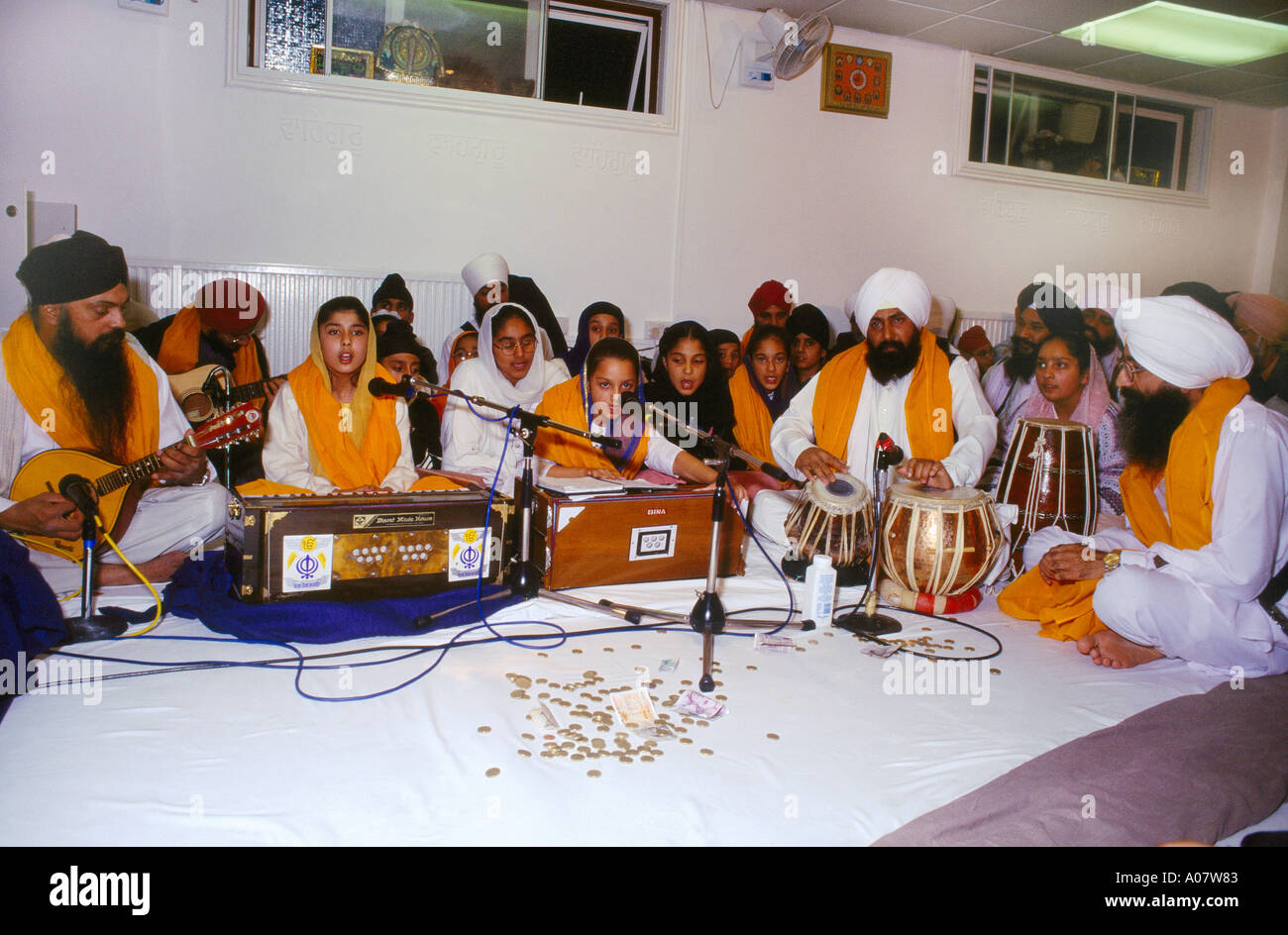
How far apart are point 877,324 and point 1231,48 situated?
4.98 m

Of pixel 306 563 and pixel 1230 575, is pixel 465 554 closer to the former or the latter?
pixel 306 563

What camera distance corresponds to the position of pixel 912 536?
2.87m

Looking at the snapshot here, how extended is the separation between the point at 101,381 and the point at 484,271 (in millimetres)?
2228

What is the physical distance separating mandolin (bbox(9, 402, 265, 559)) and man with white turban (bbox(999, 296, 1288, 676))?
8.32 feet

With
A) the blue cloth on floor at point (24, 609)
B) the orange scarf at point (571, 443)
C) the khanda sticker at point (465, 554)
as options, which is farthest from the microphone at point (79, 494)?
the orange scarf at point (571, 443)

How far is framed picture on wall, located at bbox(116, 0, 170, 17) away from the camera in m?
4.50

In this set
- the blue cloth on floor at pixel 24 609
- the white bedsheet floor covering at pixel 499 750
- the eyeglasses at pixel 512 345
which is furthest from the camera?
the eyeglasses at pixel 512 345

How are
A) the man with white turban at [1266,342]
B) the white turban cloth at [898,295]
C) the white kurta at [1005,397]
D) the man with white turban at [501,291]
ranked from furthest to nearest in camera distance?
the man with white turban at [501,291], the man with white turban at [1266,342], the white kurta at [1005,397], the white turban cloth at [898,295]

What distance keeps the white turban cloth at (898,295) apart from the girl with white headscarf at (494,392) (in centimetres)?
141

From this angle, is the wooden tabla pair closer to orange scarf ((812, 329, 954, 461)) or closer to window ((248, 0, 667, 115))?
orange scarf ((812, 329, 954, 461))

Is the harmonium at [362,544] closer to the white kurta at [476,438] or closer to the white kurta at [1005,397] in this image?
the white kurta at [476,438]

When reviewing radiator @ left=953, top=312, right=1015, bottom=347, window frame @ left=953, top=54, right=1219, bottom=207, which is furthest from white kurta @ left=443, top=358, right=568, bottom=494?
window frame @ left=953, top=54, right=1219, bottom=207

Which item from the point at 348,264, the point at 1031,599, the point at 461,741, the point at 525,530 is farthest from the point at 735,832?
the point at 348,264

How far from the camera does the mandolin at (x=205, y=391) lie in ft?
11.9
